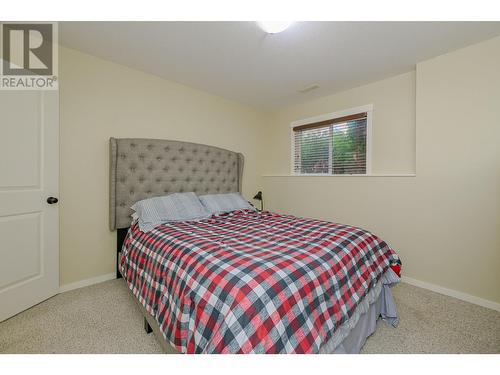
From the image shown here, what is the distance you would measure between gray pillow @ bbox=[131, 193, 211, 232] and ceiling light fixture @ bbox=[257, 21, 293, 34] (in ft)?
5.58

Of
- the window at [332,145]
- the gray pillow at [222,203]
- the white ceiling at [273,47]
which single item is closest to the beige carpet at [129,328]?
the gray pillow at [222,203]

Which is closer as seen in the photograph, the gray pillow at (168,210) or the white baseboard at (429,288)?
the white baseboard at (429,288)

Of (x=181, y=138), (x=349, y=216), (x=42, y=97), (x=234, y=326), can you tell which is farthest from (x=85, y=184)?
(x=349, y=216)

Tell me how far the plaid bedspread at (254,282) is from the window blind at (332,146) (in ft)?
4.69

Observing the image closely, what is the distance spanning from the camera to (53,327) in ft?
5.28

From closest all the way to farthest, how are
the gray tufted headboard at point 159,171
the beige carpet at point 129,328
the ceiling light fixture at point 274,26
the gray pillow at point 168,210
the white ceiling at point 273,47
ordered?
the beige carpet at point 129,328 → the ceiling light fixture at point 274,26 → the white ceiling at point 273,47 → the gray pillow at point 168,210 → the gray tufted headboard at point 159,171

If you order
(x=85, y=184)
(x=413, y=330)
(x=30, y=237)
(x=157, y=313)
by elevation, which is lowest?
(x=413, y=330)

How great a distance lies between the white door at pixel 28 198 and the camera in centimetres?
167

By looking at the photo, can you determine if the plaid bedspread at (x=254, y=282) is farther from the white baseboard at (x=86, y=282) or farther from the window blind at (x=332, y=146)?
the window blind at (x=332, y=146)

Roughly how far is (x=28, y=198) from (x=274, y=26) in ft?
7.34

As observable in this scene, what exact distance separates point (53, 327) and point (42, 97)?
1.73 m

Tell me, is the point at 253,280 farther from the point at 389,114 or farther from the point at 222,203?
the point at 389,114

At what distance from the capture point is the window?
2854mm
